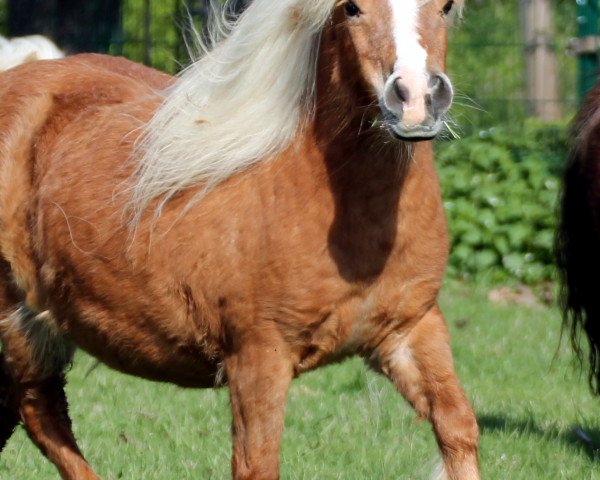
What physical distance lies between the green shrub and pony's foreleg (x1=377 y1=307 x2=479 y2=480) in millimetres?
5701

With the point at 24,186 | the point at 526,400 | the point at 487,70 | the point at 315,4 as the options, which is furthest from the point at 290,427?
the point at 487,70

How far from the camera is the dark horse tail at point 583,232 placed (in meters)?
5.20

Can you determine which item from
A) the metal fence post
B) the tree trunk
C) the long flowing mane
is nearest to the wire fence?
the tree trunk

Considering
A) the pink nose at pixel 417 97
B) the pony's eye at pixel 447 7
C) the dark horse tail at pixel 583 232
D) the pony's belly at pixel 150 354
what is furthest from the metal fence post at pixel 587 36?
the pink nose at pixel 417 97

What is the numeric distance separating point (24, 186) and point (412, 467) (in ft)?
5.84

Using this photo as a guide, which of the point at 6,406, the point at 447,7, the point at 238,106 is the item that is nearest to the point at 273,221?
the point at 238,106

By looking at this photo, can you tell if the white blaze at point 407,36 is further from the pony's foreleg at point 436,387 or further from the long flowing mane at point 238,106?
the pony's foreleg at point 436,387

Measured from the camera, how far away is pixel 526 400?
6363mm

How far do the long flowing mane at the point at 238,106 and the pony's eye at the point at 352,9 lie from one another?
101mm

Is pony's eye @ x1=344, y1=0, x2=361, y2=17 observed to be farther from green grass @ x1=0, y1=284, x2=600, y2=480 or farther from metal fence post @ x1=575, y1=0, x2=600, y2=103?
metal fence post @ x1=575, y1=0, x2=600, y2=103

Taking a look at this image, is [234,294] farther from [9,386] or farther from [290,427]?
[290,427]

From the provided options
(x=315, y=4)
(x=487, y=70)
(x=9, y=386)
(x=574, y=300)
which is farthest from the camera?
(x=487, y=70)

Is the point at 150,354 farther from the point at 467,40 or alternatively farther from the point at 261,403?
the point at 467,40

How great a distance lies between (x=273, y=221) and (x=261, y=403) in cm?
50
